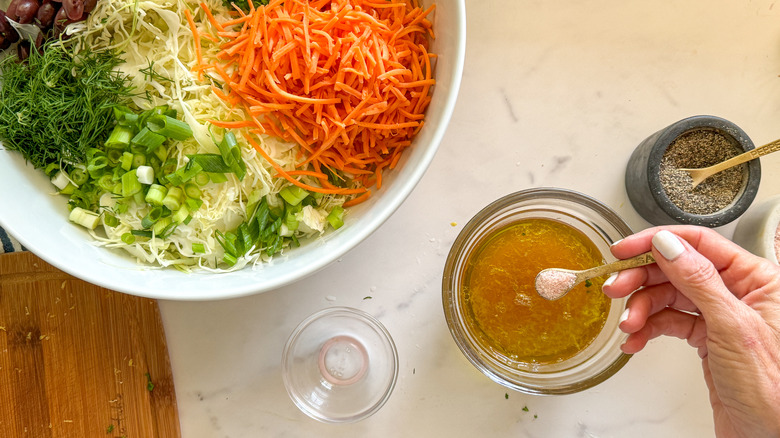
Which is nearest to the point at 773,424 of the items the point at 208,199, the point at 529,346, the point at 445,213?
the point at 529,346

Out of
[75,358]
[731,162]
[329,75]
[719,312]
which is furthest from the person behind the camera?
[75,358]

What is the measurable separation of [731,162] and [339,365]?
3.89 ft

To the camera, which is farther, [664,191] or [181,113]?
[664,191]

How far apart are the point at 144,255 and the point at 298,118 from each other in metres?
0.50

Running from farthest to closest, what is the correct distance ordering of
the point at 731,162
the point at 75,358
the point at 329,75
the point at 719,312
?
the point at 75,358 → the point at 731,162 → the point at 329,75 → the point at 719,312

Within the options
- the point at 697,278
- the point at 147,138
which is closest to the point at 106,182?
the point at 147,138

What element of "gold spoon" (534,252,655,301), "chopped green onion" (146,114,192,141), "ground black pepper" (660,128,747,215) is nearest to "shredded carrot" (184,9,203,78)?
"chopped green onion" (146,114,192,141)

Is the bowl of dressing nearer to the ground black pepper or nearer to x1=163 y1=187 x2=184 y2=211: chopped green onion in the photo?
the ground black pepper

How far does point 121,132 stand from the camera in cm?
130

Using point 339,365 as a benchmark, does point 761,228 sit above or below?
above

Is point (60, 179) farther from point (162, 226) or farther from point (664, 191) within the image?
point (664, 191)

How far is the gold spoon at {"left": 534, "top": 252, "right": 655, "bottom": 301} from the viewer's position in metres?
1.27

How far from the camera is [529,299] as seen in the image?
1450 millimetres

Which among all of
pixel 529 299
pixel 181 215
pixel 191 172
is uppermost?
pixel 191 172
